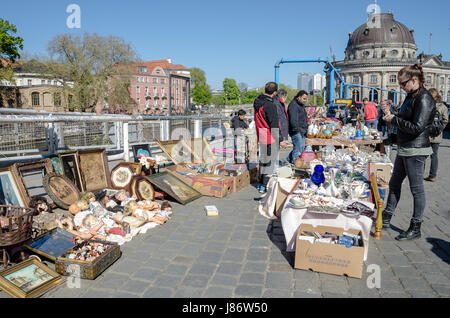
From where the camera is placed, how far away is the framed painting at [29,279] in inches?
122

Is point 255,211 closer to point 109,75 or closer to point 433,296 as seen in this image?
point 433,296

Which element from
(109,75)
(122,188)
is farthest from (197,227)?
(109,75)

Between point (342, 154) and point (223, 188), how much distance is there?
2.42 meters

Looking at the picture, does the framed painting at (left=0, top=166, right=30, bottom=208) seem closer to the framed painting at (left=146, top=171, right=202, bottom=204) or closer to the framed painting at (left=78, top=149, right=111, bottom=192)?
the framed painting at (left=78, top=149, right=111, bottom=192)

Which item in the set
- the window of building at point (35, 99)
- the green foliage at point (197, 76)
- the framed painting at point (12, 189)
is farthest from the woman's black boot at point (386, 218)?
the green foliage at point (197, 76)

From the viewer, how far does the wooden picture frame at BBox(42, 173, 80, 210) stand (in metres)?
5.33

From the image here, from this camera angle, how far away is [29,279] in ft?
10.7

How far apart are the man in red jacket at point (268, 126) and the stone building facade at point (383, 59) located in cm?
9798

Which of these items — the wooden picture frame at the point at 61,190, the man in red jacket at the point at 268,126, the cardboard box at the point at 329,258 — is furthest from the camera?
the man in red jacket at the point at 268,126

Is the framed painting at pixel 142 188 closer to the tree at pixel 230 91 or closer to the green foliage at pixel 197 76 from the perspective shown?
the green foliage at pixel 197 76

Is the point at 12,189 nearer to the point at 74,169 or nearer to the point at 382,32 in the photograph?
the point at 74,169

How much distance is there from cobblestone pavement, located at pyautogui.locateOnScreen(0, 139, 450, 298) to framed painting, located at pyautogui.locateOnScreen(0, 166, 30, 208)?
1767 millimetres

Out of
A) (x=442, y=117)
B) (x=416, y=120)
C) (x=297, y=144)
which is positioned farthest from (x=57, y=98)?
(x=416, y=120)

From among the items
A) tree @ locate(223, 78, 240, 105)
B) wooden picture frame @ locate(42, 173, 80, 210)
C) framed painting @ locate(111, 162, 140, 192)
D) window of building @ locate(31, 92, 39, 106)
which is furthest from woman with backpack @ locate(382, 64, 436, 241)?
tree @ locate(223, 78, 240, 105)
